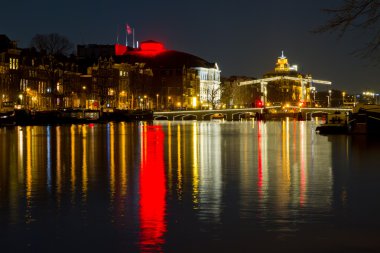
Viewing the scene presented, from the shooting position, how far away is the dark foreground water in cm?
1347

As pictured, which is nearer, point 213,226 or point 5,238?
point 5,238

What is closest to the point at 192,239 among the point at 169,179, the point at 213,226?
the point at 213,226

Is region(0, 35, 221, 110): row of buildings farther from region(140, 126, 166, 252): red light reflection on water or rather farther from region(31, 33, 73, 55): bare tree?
region(140, 126, 166, 252): red light reflection on water

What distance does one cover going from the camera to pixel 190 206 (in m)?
17.5

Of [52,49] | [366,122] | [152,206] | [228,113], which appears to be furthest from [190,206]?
[228,113]

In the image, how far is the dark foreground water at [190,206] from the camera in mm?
13470

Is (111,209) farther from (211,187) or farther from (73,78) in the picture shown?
(73,78)

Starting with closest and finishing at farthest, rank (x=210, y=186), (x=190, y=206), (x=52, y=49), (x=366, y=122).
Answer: (x=190, y=206) < (x=210, y=186) < (x=366, y=122) < (x=52, y=49)

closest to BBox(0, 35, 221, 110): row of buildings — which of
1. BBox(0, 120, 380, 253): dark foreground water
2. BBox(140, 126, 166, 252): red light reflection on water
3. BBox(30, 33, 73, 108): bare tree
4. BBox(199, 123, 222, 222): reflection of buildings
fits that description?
BBox(30, 33, 73, 108): bare tree

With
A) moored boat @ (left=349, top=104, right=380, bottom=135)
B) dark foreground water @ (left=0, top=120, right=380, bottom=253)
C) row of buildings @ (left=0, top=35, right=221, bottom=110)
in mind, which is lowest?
dark foreground water @ (left=0, top=120, right=380, bottom=253)

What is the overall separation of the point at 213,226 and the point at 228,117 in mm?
164480

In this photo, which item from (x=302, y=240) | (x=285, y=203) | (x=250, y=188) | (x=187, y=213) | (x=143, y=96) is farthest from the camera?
(x=143, y=96)

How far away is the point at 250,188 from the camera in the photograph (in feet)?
68.8

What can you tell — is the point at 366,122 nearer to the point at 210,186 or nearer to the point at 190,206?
the point at 210,186
